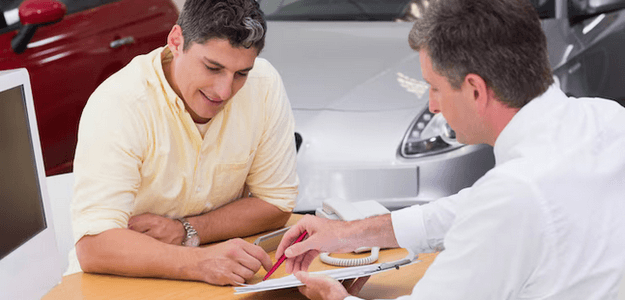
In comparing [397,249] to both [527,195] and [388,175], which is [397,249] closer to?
[527,195]

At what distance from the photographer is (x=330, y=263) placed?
1.77 meters

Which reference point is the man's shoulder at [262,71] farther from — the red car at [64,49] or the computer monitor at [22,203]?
the red car at [64,49]

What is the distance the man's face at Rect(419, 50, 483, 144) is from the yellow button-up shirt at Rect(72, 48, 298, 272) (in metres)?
0.78

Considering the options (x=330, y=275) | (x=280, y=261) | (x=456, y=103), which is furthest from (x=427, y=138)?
(x=456, y=103)

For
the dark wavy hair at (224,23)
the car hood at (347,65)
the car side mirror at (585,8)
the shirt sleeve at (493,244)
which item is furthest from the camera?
the car side mirror at (585,8)

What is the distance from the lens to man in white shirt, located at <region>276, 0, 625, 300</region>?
3.72 feet

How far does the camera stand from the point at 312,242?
1.68m

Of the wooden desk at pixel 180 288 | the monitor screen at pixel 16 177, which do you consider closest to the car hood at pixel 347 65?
the wooden desk at pixel 180 288

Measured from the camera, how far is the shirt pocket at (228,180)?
2016 millimetres

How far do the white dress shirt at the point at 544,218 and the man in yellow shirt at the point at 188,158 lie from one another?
638mm

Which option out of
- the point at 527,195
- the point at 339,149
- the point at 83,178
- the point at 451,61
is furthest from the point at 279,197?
the point at 527,195

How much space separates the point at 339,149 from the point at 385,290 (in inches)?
49.2

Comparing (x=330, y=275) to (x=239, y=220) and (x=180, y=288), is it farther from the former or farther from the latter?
(x=239, y=220)

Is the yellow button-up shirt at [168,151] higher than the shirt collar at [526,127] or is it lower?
lower
